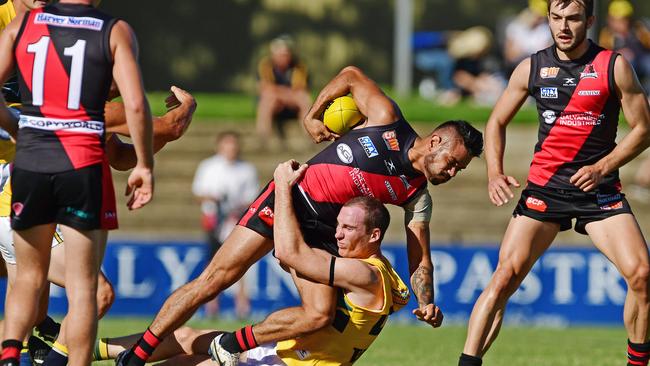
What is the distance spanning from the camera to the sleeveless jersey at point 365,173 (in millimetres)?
7570

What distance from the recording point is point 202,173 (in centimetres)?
1723

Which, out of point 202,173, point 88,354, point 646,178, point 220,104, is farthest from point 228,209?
point 88,354

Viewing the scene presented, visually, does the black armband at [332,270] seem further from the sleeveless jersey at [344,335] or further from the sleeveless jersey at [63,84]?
the sleeveless jersey at [63,84]

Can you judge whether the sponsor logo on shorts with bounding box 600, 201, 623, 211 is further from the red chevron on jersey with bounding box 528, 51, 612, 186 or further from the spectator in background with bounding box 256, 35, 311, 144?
the spectator in background with bounding box 256, 35, 311, 144

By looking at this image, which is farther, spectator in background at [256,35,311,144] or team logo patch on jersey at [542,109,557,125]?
spectator in background at [256,35,311,144]

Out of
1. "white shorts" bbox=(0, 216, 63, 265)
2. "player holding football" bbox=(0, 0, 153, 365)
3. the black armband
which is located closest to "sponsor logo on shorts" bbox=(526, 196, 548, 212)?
the black armband

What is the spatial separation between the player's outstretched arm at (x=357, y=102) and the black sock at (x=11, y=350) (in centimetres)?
252

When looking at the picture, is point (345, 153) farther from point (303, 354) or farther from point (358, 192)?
point (303, 354)

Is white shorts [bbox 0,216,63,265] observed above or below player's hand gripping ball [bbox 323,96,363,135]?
below

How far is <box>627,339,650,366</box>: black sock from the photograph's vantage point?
26.9ft

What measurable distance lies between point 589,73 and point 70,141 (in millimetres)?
3625

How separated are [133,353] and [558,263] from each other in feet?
32.5

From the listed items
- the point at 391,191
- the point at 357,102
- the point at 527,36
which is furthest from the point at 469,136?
the point at 527,36

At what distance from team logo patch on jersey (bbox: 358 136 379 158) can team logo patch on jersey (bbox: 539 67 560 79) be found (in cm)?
144
